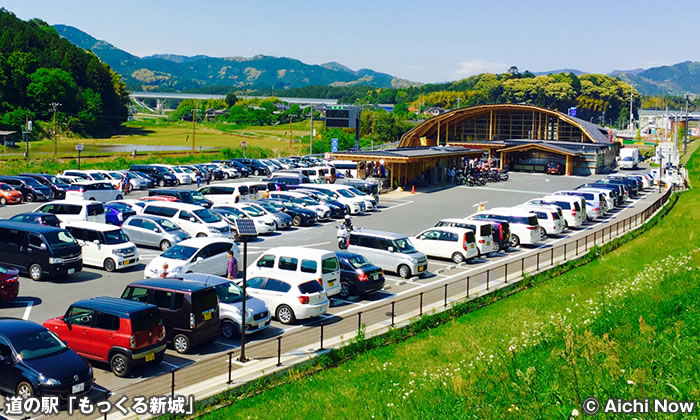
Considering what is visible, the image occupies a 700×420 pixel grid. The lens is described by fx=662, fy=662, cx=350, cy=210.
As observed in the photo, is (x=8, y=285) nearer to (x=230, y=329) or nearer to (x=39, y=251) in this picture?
(x=39, y=251)

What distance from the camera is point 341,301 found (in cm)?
2019

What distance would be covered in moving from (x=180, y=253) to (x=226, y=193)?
16520 mm

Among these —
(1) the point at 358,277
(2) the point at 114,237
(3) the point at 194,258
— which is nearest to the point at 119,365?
(3) the point at 194,258

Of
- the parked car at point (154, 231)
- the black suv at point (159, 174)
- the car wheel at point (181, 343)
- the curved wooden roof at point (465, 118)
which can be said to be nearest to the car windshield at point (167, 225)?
the parked car at point (154, 231)

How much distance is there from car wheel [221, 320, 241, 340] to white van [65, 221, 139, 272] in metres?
7.82

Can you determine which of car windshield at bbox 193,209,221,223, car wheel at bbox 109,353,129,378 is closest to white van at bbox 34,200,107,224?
car windshield at bbox 193,209,221,223

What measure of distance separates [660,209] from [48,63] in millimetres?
105617

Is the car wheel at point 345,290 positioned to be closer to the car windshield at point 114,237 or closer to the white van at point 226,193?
the car windshield at point 114,237

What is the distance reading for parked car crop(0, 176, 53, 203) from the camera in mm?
37938

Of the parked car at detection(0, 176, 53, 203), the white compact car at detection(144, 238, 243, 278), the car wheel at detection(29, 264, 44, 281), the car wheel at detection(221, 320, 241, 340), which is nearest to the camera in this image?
the car wheel at detection(221, 320, 241, 340)

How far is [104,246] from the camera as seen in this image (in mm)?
22594

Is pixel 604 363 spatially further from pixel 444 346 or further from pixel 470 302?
pixel 470 302

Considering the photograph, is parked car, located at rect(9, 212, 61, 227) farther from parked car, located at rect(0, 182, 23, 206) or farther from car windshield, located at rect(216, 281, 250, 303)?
parked car, located at rect(0, 182, 23, 206)

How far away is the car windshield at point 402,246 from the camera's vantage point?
76.9 feet
